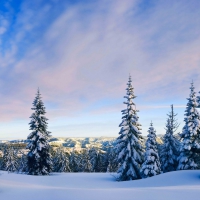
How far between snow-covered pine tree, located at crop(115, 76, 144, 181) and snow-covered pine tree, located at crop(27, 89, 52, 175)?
9835mm

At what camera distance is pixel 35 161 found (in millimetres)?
26906

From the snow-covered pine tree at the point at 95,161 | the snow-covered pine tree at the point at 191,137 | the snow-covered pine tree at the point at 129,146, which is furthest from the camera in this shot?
the snow-covered pine tree at the point at 95,161

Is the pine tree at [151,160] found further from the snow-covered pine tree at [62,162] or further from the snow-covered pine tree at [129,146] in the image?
the snow-covered pine tree at [62,162]

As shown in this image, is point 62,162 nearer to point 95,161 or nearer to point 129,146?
point 95,161

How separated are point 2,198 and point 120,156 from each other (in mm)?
15561

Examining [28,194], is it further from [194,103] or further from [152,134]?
[194,103]

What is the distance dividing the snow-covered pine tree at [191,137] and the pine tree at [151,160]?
3.20 metres

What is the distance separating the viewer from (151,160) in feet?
78.7

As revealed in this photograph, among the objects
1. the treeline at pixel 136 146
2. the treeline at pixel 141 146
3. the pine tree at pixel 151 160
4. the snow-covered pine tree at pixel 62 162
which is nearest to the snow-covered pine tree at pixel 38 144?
the treeline at pixel 136 146

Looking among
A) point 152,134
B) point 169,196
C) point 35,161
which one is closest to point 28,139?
point 35,161

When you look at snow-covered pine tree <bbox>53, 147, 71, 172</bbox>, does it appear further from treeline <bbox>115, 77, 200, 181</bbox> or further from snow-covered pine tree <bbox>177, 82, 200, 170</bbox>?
snow-covered pine tree <bbox>177, 82, 200, 170</bbox>

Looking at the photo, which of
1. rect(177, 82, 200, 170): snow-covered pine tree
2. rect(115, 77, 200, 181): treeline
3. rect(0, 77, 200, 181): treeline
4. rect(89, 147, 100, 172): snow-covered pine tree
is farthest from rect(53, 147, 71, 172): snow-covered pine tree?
rect(177, 82, 200, 170): snow-covered pine tree

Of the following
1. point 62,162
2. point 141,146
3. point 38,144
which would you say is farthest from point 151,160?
point 62,162

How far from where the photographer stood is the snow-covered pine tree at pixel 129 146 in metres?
22.4
